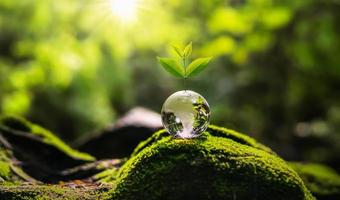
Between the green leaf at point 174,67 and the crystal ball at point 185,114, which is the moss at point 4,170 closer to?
the crystal ball at point 185,114

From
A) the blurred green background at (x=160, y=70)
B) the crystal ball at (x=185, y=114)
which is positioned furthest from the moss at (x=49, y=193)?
the blurred green background at (x=160, y=70)

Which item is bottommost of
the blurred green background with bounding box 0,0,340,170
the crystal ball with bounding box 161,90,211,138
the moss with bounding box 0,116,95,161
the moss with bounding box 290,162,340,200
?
the crystal ball with bounding box 161,90,211,138

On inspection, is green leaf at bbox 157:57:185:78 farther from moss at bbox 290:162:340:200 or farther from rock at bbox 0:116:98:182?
moss at bbox 290:162:340:200

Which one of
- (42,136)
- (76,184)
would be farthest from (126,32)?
(76,184)

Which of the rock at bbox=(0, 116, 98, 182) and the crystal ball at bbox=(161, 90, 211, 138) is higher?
the rock at bbox=(0, 116, 98, 182)

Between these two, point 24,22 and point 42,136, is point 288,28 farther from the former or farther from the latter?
point 42,136

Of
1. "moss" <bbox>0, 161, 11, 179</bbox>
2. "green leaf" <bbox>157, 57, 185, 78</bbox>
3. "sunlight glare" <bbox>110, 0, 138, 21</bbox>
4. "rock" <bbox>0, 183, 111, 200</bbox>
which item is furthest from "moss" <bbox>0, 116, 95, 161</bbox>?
"sunlight glare" <bbox>110, 0, 138, 21</bbox>

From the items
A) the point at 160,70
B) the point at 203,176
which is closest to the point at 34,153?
the point at 203,176
